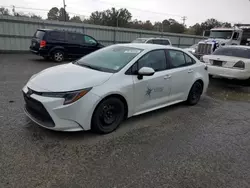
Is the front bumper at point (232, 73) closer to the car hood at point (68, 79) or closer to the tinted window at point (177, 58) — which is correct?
the tinted window at point (177, 58)

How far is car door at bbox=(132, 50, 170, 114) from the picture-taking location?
12.8 feet

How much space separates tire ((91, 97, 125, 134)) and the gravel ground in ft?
0.45

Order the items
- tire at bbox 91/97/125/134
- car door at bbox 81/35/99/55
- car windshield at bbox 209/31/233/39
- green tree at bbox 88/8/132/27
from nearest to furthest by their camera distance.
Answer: tire at bbox 91/97/125/134
car door at bbox 81/35/99/55
car windshield at bbox 209/31/233/39
green tree at bbox 88/8/132/27

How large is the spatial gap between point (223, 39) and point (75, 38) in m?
10.3

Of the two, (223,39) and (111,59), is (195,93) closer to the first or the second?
(111,59)

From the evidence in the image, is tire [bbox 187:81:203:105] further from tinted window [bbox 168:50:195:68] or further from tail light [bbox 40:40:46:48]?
tail light [bbox 40:40:46:48]

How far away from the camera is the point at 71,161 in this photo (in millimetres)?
2809

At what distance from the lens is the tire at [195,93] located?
208 inches

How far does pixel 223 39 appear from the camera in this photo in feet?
48.9

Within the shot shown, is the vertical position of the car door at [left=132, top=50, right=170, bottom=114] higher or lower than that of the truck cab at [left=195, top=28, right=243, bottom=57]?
lower

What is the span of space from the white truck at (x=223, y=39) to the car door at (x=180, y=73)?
9.45 metres

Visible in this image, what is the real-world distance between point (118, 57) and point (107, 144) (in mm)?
1735

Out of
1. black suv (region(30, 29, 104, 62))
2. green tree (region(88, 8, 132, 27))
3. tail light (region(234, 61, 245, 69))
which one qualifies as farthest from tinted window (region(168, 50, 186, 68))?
green tree (region(88, 8, 132, 27))

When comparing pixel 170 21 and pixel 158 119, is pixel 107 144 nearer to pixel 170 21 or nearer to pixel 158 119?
pixel 158 119
